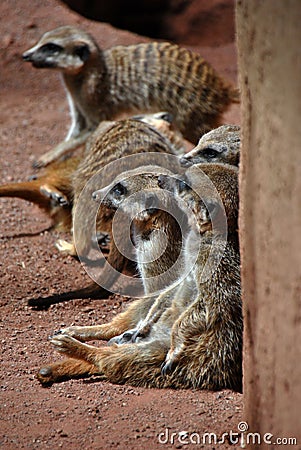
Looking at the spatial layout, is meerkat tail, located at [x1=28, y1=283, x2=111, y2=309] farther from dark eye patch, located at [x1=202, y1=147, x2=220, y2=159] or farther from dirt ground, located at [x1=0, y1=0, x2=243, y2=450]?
dark eye patch, located at [x1=202, y1=147, x2=220, y2=159]

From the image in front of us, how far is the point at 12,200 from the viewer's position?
14.2 feet

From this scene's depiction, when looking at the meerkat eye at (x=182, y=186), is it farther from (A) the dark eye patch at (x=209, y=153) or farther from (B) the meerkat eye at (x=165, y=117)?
(B) the meerkat eye at (x=165, y=117)

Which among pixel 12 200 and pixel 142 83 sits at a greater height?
pixel 142 83

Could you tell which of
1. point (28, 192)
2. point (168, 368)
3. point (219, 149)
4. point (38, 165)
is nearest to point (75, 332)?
point (168, 368)

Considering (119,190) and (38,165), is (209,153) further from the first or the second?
(38,165)

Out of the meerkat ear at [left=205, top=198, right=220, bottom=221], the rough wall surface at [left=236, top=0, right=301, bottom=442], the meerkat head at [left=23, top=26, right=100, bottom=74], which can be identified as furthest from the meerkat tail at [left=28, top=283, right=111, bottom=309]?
the meerkat head at [left=23, top=26, right=100, bottom=74]

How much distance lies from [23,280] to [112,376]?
100 centimetres

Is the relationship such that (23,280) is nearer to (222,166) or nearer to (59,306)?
(59,306)

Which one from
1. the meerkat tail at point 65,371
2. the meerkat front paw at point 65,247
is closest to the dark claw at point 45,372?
the meerkat tail at point 65,371

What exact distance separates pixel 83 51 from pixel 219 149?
2112mm

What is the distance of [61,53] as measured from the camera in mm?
4770

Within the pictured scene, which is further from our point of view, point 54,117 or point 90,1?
point 90,1

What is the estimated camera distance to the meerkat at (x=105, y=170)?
340cm

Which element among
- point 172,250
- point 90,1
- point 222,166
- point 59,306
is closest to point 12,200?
point 59,306
